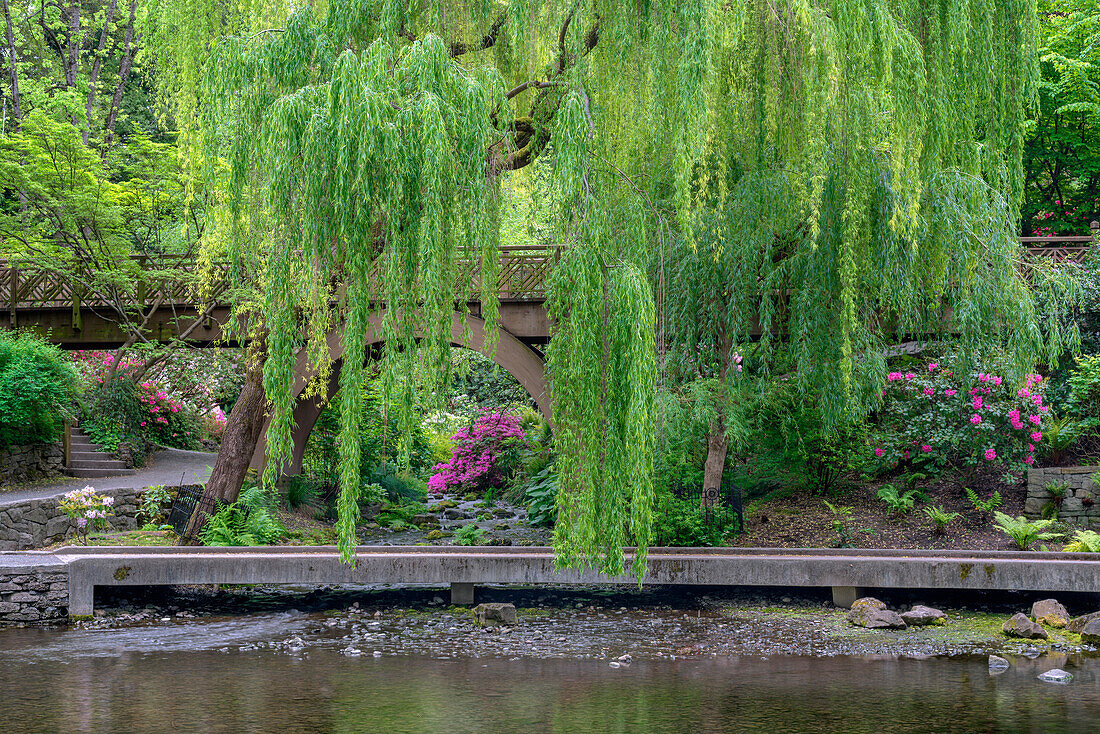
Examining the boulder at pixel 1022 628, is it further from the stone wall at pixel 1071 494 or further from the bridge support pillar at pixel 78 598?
the bridge support pillar at pixel 78 598

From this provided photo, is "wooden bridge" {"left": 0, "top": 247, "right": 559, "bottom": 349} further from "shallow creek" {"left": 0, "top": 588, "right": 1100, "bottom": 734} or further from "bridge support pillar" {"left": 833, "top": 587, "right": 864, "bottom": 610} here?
"bridge support pillar" {"left": 833, "top": 587, "right": 864, "bottom": 610}

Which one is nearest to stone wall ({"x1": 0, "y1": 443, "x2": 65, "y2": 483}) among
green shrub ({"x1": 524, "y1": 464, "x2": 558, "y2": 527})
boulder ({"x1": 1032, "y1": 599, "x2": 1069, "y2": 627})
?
green shrub ({"x1": 524, "y1": 464, "x2": 558, "y2": 527})

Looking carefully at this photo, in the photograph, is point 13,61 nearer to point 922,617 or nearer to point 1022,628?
point 922,617

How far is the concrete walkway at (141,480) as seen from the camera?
15555mm

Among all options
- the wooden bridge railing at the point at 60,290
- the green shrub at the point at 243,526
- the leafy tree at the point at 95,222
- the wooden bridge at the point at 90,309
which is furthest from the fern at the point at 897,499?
the leafy tree at the point at 95,222

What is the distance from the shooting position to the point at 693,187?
36.0ft

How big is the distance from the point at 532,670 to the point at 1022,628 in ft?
16.3

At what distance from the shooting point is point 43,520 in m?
14.4

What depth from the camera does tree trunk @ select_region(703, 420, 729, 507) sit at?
12.5 meters

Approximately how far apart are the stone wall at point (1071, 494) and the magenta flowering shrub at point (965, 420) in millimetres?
280

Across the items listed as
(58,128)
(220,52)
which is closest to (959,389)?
(220,52)

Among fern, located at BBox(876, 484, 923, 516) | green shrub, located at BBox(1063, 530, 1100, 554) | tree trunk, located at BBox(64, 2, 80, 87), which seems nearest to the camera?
green shrub, located at BBox(1063, 530, 1100, 554)

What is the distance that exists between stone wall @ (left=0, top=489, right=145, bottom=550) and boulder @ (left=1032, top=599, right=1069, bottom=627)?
12.9 meters

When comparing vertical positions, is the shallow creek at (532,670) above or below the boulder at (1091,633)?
below
